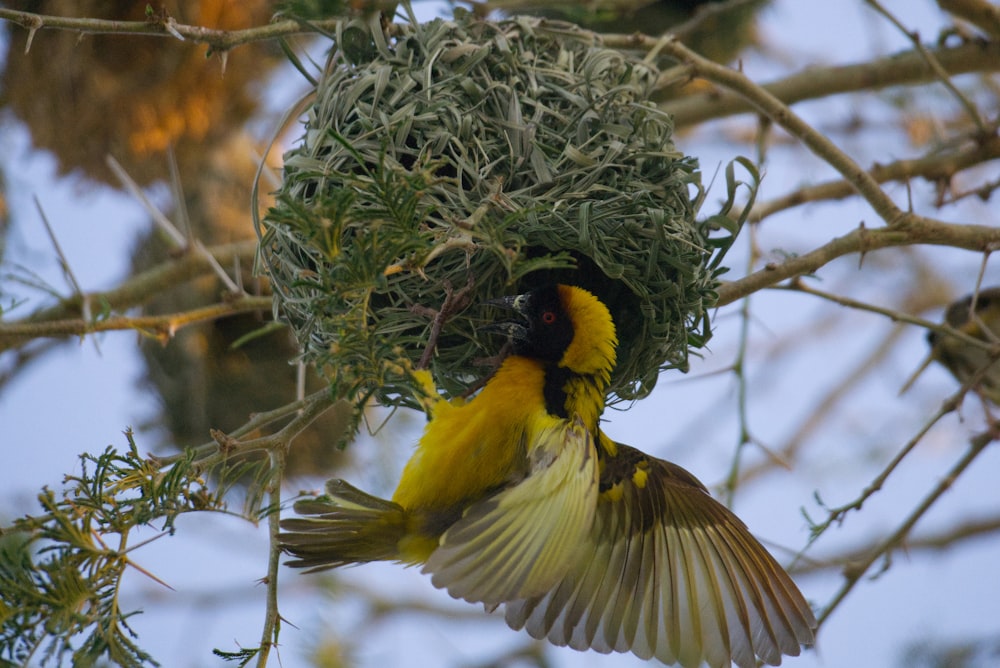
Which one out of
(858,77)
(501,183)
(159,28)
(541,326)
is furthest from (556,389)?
(858,77)

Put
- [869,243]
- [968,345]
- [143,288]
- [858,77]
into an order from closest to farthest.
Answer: [869,243] < [968,345] < [143,288] < [858,77]

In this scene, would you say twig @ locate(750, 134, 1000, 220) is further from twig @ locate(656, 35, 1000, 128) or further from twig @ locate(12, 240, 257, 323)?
twig @ locate(12, 240, 257, 323)

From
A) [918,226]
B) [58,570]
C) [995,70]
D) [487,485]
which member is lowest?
[58,570]

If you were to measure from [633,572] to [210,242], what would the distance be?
269cm

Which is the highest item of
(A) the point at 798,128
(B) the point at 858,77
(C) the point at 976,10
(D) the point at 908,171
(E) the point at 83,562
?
(B) the point at 858,77

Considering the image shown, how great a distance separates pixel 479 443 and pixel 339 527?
35 cm

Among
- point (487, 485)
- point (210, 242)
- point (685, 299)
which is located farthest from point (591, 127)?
→ point (210, 242)

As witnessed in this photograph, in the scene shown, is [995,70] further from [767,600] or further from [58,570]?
[58,570]

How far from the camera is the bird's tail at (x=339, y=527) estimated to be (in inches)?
81.0

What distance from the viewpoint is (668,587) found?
2.22 meters

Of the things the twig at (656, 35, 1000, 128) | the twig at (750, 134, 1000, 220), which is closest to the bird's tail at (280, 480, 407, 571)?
the twig at (750, 134, 1000, 220)

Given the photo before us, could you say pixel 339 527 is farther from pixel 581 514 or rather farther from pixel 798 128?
pixel 798 128

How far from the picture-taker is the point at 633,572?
2.24 metres

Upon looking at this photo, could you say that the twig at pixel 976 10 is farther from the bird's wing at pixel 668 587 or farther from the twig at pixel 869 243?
the bird's wing at pixel 668 587
